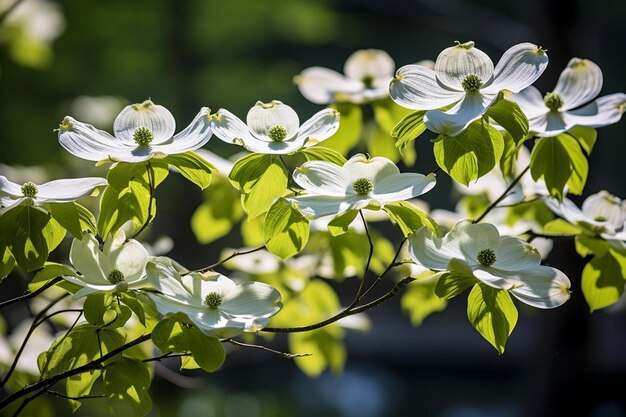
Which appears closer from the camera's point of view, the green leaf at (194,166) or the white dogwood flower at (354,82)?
the green leaf at (194,166)

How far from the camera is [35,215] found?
47 centimetres

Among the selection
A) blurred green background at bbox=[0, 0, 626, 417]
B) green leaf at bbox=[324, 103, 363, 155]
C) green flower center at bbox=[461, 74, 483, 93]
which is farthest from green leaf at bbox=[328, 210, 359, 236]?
blurred green background at bbox=[0, 0, 626, 417]

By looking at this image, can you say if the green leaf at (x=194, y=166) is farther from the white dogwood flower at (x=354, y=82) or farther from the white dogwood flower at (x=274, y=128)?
the white dogwood flower at (x=354, y=82)

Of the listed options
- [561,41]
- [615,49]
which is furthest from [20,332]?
[615,49]

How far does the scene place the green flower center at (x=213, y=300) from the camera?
47 centimetres

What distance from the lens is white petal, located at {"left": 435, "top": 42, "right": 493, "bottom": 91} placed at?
0.49 metres

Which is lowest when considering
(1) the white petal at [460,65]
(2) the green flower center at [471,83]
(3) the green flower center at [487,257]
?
(3) the green flower center at [487,257]

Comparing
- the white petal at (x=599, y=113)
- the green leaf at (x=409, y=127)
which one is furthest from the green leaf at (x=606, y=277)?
the green leaf at (x=409, y=127)

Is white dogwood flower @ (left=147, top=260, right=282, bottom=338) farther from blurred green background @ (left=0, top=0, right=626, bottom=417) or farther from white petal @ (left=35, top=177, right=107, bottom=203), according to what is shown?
blurred green background @ (left=0, top=0, right=626, bottom=417)

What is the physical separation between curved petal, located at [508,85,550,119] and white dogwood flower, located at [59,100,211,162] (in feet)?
0.78

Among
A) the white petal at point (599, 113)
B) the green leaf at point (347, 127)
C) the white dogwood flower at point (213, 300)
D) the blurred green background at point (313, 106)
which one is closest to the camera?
the white dogwood flower at point (213, 300)

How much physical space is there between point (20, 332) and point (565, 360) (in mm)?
946

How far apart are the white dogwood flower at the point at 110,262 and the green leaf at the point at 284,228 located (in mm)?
80

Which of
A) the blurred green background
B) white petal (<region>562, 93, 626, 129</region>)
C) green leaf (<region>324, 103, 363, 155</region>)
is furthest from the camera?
the blurred green background
